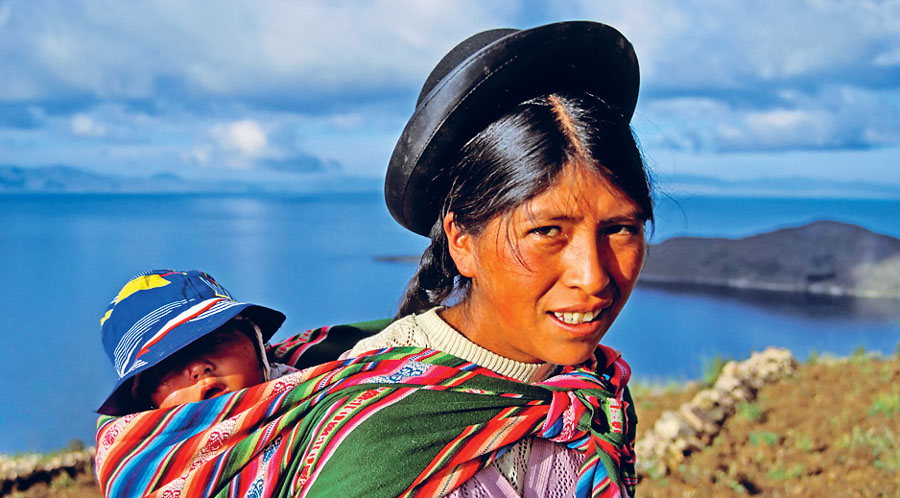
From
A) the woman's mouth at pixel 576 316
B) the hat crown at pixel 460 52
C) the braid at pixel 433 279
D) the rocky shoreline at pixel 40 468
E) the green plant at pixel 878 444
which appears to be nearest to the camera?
the woman's mouth at pixel 576 316

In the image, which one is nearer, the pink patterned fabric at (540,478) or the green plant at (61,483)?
the pink patterned fabric at (540,478)

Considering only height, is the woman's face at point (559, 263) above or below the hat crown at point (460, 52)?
below

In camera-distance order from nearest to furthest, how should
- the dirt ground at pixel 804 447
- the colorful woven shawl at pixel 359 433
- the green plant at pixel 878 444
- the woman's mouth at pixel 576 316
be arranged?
1. the colorful woven shawl at pixel 359 433
2. the woman's mouth at pixel 576 316
3. the dirt ground at pixel 804 447
4. the green plant at pixel 878 444

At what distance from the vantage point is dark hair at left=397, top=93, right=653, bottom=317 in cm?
166

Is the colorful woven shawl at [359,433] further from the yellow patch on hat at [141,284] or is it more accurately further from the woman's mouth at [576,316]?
the yellow patch on hat at [141,284]

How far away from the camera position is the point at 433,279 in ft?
6.98

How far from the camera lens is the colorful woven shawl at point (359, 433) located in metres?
1.63

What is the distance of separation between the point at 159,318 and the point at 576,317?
3.36 ft

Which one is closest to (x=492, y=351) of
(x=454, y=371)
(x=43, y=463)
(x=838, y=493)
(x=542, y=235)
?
(x=454, y=371)

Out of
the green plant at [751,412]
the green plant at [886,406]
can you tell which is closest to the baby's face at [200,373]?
the green plant at [751,412]

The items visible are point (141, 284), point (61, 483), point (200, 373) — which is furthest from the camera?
point (61, 483)

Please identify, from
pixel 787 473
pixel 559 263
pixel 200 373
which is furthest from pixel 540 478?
pixel 787 473

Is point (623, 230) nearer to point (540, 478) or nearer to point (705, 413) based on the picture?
point (540, 478)

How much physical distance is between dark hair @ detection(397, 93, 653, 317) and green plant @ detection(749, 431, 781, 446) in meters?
3.86
